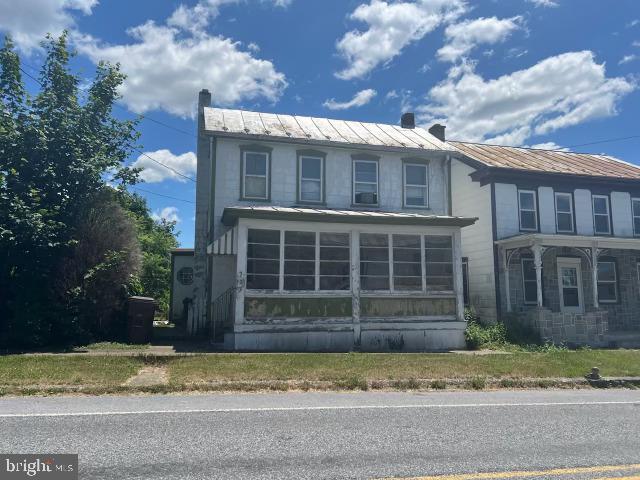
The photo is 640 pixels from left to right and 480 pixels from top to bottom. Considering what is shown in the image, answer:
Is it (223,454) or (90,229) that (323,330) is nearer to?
(90,229)

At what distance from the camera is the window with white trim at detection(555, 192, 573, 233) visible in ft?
61.8

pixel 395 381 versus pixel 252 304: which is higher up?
pixel 252 304

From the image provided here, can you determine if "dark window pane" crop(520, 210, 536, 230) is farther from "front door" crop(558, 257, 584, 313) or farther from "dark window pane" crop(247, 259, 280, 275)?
"dark window pane" crop(247, 259, 280, 275)

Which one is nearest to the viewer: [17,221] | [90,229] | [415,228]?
[17,221]

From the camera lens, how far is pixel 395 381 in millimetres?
9016

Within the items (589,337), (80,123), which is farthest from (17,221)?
(589,337)

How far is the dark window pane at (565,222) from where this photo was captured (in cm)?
1886

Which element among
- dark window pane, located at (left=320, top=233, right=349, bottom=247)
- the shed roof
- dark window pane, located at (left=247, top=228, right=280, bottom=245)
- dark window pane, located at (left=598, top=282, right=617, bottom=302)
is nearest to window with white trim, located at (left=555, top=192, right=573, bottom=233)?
dark window pane, located at (left=598, top=282, right=617, bottom=302)

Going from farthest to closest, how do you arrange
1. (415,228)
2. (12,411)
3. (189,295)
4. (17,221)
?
(189,295)
(415,228)
(17,221)
(12,411)

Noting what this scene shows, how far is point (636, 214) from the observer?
19750mm

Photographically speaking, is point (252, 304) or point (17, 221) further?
point (252, 304)

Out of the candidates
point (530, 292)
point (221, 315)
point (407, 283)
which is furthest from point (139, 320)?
point (530, 292)

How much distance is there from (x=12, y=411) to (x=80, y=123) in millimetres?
9474

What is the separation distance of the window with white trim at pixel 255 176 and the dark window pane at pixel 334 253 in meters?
3.32
